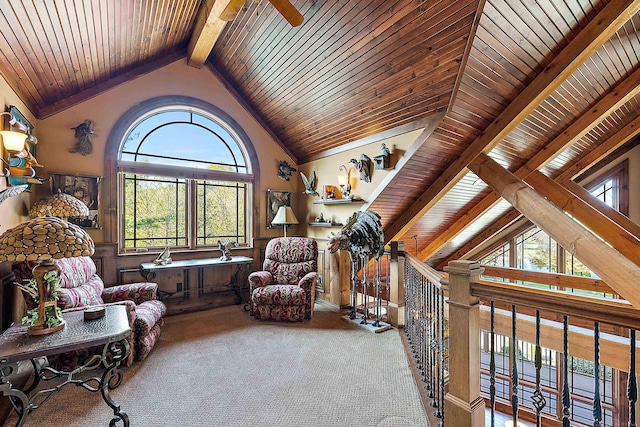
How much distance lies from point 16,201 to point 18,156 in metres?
0.56

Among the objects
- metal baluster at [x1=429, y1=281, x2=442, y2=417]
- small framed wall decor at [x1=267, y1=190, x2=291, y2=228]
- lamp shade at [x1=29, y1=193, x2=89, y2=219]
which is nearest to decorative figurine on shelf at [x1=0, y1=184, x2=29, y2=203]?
lamp shade at [x1=29, y1=193, x2=89, y2=219]

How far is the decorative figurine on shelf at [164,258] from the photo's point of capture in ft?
12.9

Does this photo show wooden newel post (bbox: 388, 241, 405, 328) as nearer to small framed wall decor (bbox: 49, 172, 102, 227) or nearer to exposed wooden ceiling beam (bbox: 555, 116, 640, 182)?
small framed wall decor (bbox: 49, 172, 102, 227)

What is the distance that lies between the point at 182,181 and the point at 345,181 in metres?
2.51

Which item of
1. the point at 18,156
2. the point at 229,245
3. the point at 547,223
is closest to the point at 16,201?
the point at 18,156

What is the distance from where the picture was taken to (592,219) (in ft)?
13.3

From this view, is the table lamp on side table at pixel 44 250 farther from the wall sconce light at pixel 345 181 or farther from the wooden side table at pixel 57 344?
the wall sconce light at pixel 345 181

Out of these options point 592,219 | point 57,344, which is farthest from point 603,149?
point 57,344

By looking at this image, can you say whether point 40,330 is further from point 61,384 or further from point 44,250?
point 44,250

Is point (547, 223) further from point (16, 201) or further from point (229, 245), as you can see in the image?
point (16, 201)

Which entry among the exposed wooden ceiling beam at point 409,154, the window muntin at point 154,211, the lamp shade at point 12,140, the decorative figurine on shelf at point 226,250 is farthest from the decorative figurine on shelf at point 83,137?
the exposed wooden ceiling beam at point 409,154

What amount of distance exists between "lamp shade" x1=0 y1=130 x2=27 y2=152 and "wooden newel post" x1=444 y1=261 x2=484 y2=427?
11.1 ft

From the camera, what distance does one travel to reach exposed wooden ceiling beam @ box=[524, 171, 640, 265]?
376cm

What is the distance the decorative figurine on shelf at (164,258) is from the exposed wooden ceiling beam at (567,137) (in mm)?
4757
